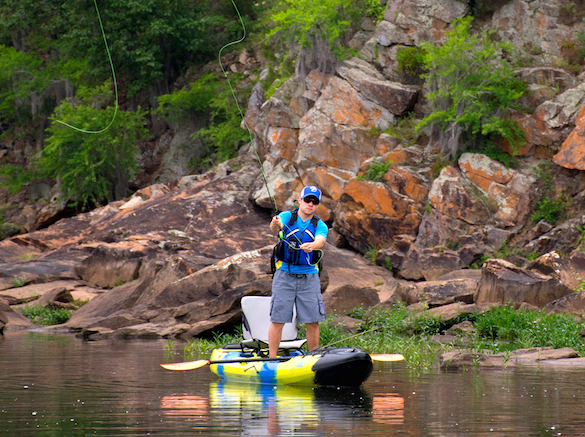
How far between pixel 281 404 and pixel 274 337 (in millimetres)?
1799

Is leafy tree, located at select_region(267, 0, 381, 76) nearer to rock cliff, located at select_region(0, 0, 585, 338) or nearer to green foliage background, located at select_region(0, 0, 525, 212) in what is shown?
green foliage background, located at select_region(0, 0, 525, 212)

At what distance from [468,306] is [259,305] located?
18.7 feet

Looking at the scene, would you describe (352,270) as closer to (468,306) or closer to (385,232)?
(385,232)

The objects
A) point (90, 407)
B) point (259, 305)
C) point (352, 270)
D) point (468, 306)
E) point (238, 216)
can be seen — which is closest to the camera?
point (90, 407)

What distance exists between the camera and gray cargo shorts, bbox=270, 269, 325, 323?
25.4 ft

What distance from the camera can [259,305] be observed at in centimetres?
841

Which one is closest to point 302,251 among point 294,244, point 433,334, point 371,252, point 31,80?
point 294,244

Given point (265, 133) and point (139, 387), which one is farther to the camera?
point (265, 133)

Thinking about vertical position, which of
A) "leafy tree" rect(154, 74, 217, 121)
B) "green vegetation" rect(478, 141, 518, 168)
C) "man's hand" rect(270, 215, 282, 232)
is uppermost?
"leafy tree" rect(154, 74, 217, 121)

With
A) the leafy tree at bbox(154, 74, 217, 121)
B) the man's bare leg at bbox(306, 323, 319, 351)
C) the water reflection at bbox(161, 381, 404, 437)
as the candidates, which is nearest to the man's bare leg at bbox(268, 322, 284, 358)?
the man's bare leg at bbox(306, 323, 319, 351)

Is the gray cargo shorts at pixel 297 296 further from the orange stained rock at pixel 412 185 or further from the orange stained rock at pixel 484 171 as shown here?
the orange stained rock at pixel 412 185

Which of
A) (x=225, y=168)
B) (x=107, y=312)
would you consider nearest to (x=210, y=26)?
(x=225, y=168)

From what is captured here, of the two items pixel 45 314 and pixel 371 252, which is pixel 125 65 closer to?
pixel 371 252

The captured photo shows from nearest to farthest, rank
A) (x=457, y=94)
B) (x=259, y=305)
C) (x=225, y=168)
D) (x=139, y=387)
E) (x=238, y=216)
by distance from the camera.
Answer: (x=139, y=387)
(x=259, y=305)
(x=457, y=94)
(x=238, y=216)
(x=225, y=168)
